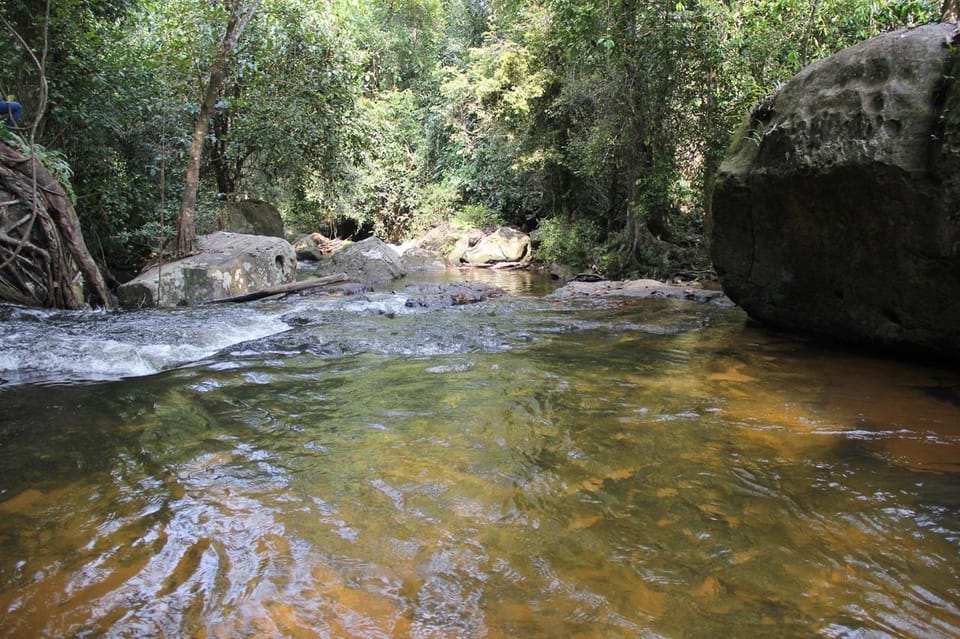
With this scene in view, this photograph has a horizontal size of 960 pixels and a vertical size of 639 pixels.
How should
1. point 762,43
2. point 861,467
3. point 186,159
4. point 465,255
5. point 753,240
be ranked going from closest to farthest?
point 861,467, point 753,240, point 762,43, point 186,159, point 465,255

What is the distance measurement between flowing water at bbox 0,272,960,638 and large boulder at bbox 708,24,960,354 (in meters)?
0.64

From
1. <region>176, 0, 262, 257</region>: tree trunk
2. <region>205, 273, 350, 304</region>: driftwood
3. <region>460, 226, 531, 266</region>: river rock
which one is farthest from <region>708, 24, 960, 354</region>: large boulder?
<region>460, 226, 531, 266</region>: river rock

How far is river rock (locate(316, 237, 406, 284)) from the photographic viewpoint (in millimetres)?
14672

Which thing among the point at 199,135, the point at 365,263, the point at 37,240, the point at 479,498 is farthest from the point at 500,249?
the point at 479,498

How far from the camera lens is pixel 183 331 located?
6965 millimetres

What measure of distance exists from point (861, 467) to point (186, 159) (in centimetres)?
1328

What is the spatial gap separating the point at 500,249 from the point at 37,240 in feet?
48.3

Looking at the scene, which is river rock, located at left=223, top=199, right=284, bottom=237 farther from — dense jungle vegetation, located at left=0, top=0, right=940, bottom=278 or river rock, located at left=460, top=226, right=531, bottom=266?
river rock, located at left=460, top=226, right=531, bottom=266

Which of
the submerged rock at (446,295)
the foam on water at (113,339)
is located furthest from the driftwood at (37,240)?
the submerged rock at (446,295)

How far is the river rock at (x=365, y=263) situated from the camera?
48.1ft

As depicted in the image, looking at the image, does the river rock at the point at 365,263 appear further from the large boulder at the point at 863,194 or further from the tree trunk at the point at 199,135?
the large boulder at the point at 863,194

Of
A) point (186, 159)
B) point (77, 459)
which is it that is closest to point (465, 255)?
point (186, 159)

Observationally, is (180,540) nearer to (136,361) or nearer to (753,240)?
(136,361)

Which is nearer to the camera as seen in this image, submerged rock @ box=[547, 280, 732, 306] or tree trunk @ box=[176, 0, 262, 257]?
submerged rock @ box=[547, 280, 732, 306]
